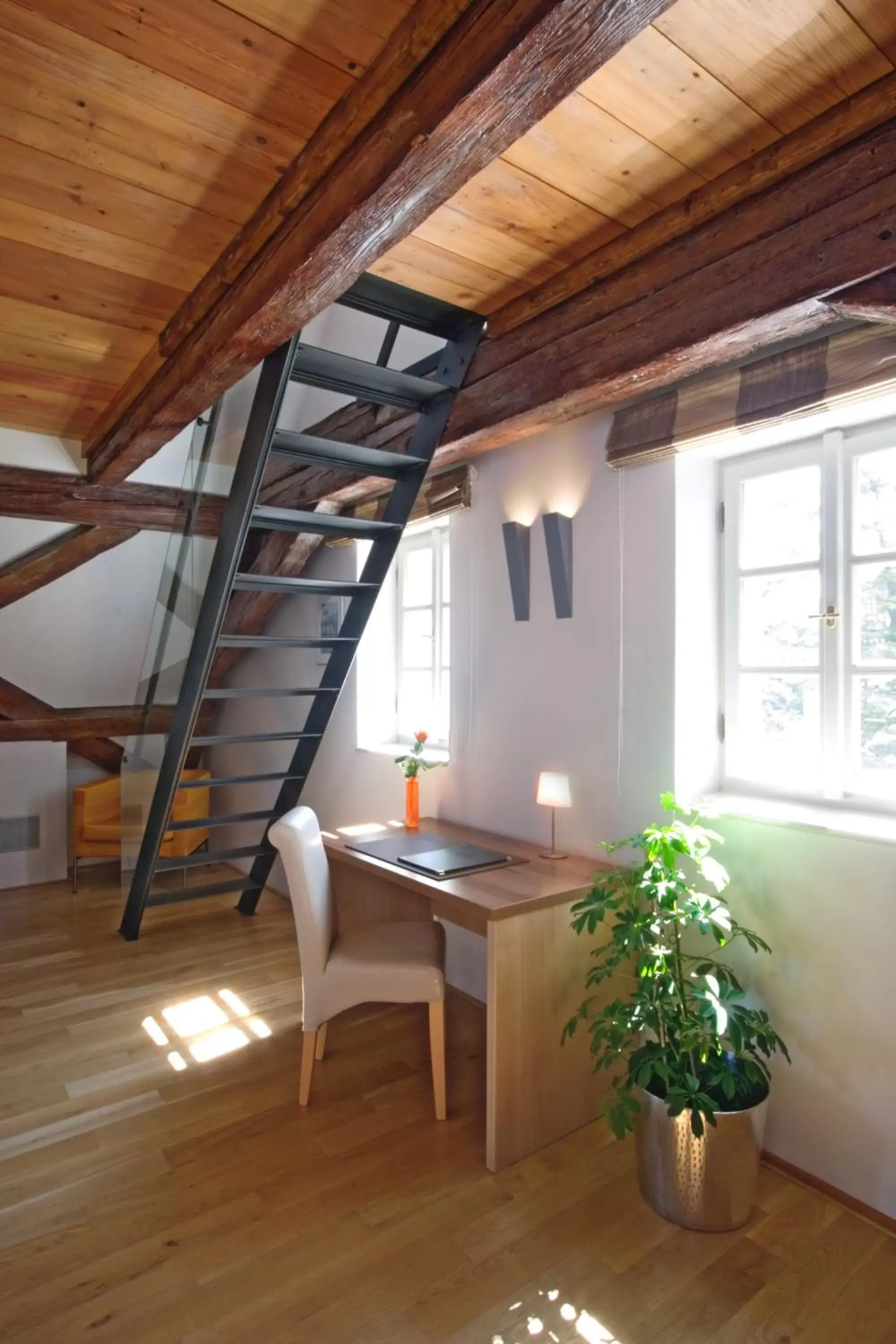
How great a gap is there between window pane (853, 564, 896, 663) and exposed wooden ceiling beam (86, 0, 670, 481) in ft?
4.82

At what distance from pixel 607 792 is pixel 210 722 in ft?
12.2

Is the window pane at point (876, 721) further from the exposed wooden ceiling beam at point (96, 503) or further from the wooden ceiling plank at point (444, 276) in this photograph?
the exposed wooden ceiling beam at point (96, 503)

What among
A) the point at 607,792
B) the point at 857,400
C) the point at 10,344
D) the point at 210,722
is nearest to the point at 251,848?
the point at 210,722

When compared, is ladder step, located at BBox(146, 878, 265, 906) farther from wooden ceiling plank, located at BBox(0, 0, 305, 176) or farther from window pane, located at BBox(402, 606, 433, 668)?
wooden ceiling plank, located at BBox(0, 0, 305, 176)

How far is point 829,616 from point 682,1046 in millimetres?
1236

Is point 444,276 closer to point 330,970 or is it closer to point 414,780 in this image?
point 414,780

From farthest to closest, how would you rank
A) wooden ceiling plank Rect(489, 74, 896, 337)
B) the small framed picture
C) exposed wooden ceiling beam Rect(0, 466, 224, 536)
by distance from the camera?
1. the small framed picture
2. exposed wooden ceiling beam Rect(0, 466, 224, 536)
3. wooden ceiling plank Rect(489, 74, 896, 337)

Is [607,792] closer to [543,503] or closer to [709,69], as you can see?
[543,503]

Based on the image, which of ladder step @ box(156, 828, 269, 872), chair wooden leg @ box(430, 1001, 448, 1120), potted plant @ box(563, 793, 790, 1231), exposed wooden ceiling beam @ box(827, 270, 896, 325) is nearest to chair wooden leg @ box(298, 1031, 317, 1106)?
chair wooden leg @ box(430, 1001, 448, 1120)

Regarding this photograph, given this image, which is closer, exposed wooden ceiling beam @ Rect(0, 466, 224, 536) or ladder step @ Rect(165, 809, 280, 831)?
exposed wooden ceiling beam @ Rect(0, 466, 224, 536)

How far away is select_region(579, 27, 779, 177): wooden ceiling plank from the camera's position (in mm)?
1465

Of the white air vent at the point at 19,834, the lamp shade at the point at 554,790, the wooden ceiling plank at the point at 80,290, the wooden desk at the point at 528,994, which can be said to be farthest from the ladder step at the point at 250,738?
the white air vent at the point at 19,834

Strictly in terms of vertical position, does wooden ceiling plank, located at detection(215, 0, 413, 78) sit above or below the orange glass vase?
above

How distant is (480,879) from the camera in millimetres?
2463
